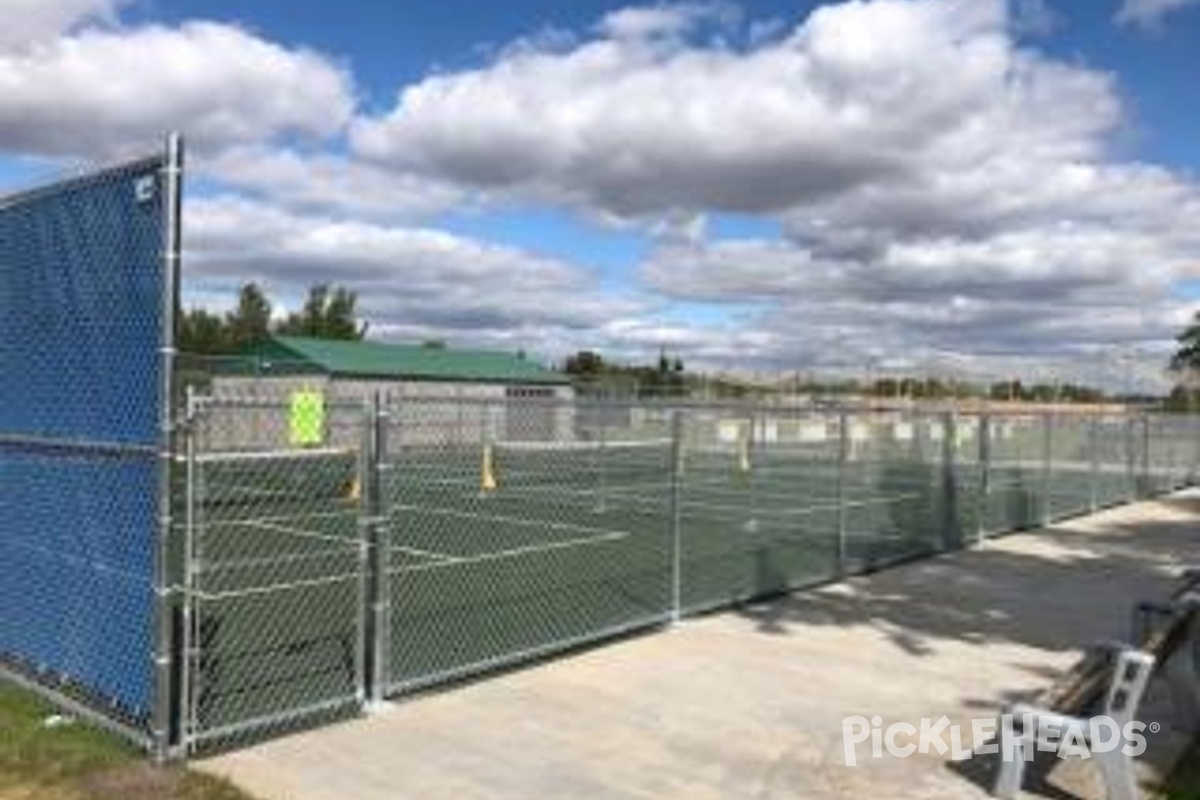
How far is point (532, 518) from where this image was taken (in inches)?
920

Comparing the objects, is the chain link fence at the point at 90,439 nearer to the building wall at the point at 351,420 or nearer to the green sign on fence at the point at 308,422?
the green sign on fence at the point at 308,422

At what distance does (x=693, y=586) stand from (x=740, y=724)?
5.26m

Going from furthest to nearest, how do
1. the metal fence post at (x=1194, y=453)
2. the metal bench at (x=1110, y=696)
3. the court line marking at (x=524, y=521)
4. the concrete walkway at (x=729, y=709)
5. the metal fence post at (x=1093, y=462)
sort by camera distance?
the metal fence post at (x=1194, y=453), the metal fence post at (x=1093, y=462), the court line marking at (x=524, y=521), the concrete walkway at (x=729, y=709), the metal bench at (x=1110, y=696)

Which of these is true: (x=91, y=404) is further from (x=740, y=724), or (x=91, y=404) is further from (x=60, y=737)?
(x=740, y=724)

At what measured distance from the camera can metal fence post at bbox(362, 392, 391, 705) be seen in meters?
8.95

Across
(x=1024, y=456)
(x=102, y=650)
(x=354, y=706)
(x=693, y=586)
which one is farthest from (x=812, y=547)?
(x=102, y=650)

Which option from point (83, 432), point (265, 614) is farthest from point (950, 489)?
point (83, 432)

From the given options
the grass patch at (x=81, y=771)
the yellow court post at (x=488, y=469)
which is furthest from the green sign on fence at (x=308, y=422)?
the grass patch at (x=81, y=771)

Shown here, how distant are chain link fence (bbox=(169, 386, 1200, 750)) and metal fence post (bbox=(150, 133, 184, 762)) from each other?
153mm

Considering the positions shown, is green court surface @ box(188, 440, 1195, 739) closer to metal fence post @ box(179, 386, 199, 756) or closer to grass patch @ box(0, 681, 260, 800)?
metal fence post @ box(179, 386, 199, 756)

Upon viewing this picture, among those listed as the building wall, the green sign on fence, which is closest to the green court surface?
the building wall

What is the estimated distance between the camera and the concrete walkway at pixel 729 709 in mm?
7555

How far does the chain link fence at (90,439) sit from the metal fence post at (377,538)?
147 centimetres

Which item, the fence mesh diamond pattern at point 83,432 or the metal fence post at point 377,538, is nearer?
the fence mesh diamond pattern at point 83,432
